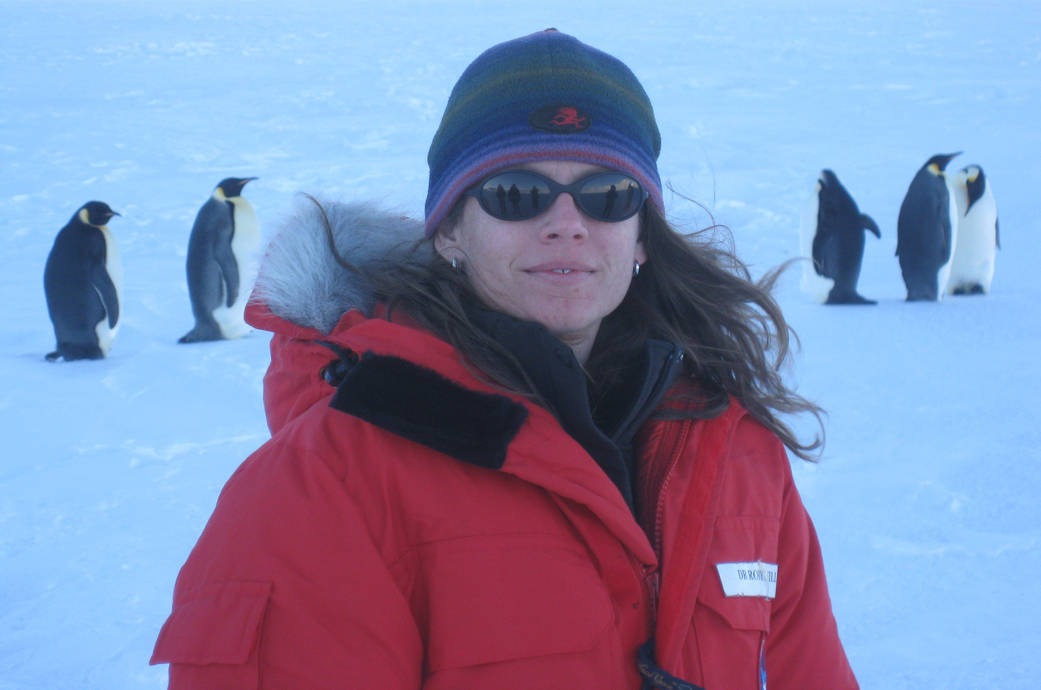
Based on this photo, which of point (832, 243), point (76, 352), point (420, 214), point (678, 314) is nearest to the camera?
point (678, 314)

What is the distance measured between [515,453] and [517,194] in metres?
0.29

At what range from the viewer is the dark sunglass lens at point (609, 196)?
38.4 inches

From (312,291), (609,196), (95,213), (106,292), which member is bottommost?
(106,292)

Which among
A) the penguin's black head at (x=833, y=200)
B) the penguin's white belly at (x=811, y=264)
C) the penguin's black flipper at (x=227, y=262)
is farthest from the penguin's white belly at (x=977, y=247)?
the penguin's black flipper at (x=227, y=262)

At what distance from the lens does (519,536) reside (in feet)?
2.76

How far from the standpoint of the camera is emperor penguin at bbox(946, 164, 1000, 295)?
502 cm

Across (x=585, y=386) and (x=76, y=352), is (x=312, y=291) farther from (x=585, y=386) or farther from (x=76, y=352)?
(x=76, y=352)

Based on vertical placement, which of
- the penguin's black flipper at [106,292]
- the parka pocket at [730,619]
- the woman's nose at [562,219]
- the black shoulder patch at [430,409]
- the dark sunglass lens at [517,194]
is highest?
the dark sunglass lens at [517,194]

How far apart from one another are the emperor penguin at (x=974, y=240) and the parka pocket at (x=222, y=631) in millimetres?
5143

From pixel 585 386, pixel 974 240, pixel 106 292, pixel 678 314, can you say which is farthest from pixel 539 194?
pixel 974 240

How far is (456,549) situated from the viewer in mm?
812

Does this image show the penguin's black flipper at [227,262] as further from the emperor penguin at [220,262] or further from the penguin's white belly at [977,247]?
the penguin's white belly at [977,247]

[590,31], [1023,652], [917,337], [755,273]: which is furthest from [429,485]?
[590,31]

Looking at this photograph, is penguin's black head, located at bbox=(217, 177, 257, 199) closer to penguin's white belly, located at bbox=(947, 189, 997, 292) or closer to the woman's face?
penguin's white belly, located at bbox=(947, 189, 997, 292)
